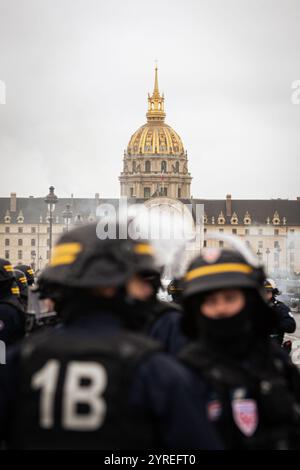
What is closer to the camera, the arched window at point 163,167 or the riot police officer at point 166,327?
the riot police officer at point 166,327

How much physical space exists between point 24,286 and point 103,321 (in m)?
11.2

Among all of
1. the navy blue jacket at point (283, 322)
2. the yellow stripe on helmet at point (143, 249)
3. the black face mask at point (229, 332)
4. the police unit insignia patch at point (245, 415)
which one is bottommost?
the police unit insignia patch at point (245, 415)

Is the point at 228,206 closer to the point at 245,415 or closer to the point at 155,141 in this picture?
the point at 155,141

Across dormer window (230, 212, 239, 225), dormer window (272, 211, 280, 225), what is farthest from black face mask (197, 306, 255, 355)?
dormer window (272, 211, 280, 225)

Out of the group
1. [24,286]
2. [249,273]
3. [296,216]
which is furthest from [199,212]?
[249,273]

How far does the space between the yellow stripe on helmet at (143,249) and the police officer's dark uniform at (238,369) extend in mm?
380

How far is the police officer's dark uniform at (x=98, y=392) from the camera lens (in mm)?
3975

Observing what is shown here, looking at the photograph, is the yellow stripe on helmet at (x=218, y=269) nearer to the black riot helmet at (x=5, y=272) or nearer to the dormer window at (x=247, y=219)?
the black riot helmet at (x=5, y=272)

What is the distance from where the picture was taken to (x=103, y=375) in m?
3.99

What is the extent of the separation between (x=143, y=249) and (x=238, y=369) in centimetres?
87

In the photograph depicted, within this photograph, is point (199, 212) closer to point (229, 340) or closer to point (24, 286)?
point (24, 286)

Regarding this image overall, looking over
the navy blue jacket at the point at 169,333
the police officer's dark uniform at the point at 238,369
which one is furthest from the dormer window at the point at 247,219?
the police officer's dark uniform at the point at 238,369

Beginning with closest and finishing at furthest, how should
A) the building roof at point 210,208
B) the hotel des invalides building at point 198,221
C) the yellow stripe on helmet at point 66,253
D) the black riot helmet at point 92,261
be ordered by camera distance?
the black riot helmet at point 92,261
the yellow stripe on helmet at point 66,253
the hotel des invalides building at point 198,221
the building roof at point 210,208

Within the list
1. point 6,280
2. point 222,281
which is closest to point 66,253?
point 222,281
